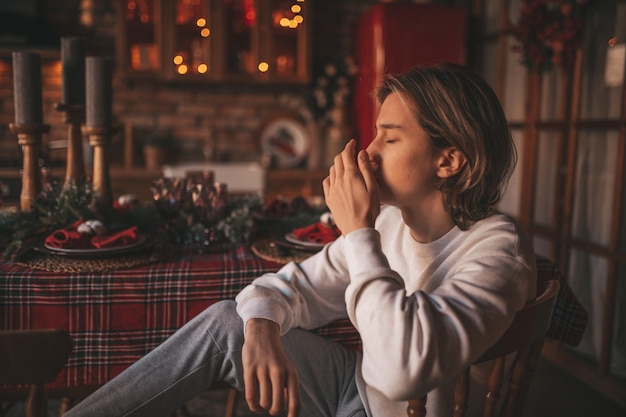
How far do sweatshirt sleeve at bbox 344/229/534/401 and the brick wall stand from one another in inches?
133

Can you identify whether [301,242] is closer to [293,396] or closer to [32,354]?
[293,396]

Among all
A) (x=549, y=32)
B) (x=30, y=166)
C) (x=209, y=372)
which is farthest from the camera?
(x=549, y=32)

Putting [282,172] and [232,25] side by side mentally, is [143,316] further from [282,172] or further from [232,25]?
[232,25]

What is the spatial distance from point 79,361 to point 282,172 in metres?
2.69

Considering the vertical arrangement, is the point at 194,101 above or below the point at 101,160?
above

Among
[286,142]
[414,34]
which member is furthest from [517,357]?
[286,142]

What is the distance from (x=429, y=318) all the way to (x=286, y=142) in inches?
136

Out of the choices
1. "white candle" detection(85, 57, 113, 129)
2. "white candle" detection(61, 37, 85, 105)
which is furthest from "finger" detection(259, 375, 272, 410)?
"white candle" detection(61, 37, 85, 105)

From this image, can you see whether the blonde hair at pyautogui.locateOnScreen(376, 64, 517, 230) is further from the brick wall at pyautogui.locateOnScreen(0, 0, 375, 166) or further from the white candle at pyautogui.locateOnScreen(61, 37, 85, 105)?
the brick wall at pyautogui.locateOnScreen(0, 0, 375, 166)

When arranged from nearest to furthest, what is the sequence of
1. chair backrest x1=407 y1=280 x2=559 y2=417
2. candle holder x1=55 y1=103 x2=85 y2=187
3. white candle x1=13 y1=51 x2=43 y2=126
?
chair backrest x1=407 y1=280 x2=559 y2=417 → white candle x1=13 y1=51 x2=43 y2=126 → candle holder x1=55 y1=103 x2=85 y2=187

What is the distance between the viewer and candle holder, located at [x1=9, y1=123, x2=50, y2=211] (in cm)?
159

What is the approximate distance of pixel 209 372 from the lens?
1104 mm

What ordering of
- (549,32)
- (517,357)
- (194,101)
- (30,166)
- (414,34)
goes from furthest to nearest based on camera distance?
(194,101), (414,34), (549,32), (30,166), (517,357)

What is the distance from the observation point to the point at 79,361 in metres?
1.24
